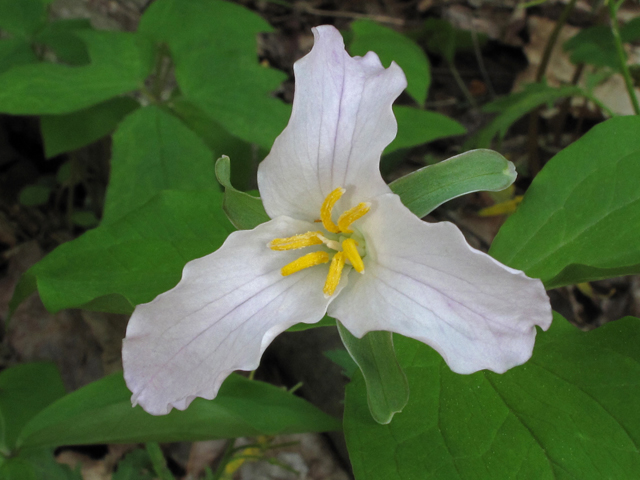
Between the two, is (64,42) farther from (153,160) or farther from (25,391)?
(25,391)

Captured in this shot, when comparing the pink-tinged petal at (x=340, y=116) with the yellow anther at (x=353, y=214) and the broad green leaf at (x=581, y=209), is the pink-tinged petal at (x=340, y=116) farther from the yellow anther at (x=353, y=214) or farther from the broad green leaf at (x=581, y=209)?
the broad green leaf at (x=581, y=209)

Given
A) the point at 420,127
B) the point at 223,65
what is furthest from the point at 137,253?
the point at 420,127

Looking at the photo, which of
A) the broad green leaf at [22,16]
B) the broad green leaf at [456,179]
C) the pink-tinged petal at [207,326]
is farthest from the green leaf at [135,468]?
the broad green leaf at [22,16]

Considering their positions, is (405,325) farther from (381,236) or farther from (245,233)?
(245,233)

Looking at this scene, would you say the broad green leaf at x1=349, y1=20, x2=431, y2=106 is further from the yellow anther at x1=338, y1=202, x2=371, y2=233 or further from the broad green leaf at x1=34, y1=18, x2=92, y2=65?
the yellow anther at x1=338, y1=202, x2=371, y2=233

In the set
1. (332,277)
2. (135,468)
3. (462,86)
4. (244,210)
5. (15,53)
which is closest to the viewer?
(332,277)

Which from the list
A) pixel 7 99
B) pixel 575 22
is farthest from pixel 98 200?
pixel 575 22

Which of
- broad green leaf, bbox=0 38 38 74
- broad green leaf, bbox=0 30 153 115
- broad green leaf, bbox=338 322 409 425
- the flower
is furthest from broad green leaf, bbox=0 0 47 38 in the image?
broad green leaf, bbox=338 322 409 425
